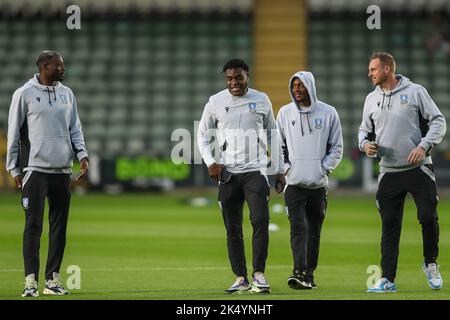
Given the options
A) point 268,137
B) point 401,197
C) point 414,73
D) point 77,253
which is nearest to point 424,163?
point 401,197

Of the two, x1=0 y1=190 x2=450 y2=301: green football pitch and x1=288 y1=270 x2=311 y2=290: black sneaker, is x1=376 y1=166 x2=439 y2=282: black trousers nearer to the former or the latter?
x1=0 y1=190 x2=450 y2=301: green football pitch

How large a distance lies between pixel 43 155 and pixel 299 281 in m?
2.55

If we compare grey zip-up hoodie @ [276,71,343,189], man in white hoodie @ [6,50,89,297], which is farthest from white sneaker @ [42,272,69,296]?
grey zip-up hoodie @ [276,71,343,189]

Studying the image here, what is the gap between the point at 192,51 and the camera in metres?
39.0

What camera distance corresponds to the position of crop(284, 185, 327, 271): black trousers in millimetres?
9976

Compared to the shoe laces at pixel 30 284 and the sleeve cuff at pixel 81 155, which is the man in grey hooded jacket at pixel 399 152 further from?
the shoe laces at pixel 30 284

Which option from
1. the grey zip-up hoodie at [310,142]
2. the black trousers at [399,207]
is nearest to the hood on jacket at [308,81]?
the grey zip-up hoodie at [310,142]

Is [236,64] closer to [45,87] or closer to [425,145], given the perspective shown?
[45,87]

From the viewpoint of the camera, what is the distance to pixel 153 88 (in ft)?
125

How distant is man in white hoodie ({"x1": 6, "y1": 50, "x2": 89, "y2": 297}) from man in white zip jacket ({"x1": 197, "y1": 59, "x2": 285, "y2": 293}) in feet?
4.14
